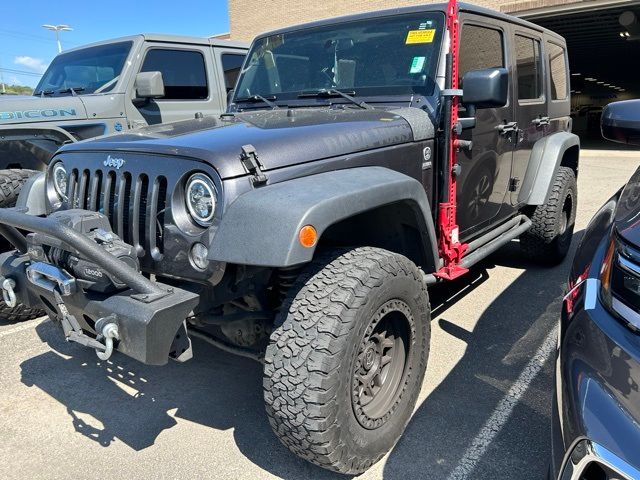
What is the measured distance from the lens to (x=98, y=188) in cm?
249

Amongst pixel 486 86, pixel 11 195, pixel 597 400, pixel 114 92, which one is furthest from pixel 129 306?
pixel 114 92

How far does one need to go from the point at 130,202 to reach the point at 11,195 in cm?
175

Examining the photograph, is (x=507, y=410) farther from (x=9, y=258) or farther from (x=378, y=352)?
(x=9, y=258)

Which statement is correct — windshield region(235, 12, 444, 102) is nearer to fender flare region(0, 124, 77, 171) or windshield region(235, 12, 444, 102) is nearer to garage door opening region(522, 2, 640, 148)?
fender flare region(0, 124, 77, 171)

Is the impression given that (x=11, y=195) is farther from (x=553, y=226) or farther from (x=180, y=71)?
(x=553, y=226)

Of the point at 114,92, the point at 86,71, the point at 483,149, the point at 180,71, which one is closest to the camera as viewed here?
the point at 483,149

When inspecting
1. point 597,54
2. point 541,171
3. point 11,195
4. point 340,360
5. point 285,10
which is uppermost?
point 285,10

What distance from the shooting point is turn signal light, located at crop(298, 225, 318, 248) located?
1883mm

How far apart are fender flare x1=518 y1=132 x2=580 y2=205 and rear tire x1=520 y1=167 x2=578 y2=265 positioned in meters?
0.20

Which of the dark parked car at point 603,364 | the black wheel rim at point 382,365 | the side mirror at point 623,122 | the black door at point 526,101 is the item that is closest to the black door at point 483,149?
the black door at point 526,101

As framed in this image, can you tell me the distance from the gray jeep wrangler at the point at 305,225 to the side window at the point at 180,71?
242cm

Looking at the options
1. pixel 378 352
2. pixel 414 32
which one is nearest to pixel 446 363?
pixel 378 352

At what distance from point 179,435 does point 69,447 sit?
1.73 ft

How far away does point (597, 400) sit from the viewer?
1457 mm
